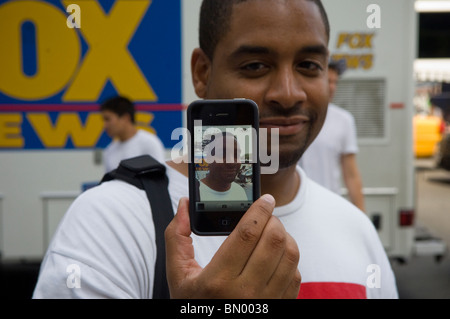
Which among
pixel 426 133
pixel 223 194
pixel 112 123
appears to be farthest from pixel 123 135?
pixel 426 133

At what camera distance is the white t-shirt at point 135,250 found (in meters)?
0.76

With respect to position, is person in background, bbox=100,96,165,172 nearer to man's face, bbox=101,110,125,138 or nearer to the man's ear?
man's face, bbox=101,110,125,138

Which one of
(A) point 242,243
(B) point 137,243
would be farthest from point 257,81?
(B) point 137,243

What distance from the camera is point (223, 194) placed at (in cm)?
54

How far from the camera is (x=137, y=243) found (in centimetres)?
79

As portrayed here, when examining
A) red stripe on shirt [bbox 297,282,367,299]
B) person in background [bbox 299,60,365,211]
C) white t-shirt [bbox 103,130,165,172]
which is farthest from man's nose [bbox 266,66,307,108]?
white t-shirt [bbox 103,130,165,172]

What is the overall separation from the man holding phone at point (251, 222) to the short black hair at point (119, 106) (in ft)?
7.15

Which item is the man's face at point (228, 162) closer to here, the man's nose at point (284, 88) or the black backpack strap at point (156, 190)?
the man's nose at point (284, 88)

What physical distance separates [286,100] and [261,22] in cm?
11

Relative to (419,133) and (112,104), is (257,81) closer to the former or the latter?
(112,104)

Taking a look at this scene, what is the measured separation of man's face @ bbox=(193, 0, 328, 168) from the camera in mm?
611

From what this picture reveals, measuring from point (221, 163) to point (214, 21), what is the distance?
0.24 meters

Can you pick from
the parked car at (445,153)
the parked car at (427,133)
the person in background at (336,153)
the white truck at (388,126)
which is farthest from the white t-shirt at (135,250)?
the parked car at (427,133)

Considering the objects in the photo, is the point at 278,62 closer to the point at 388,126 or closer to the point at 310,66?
the point at 310,66
